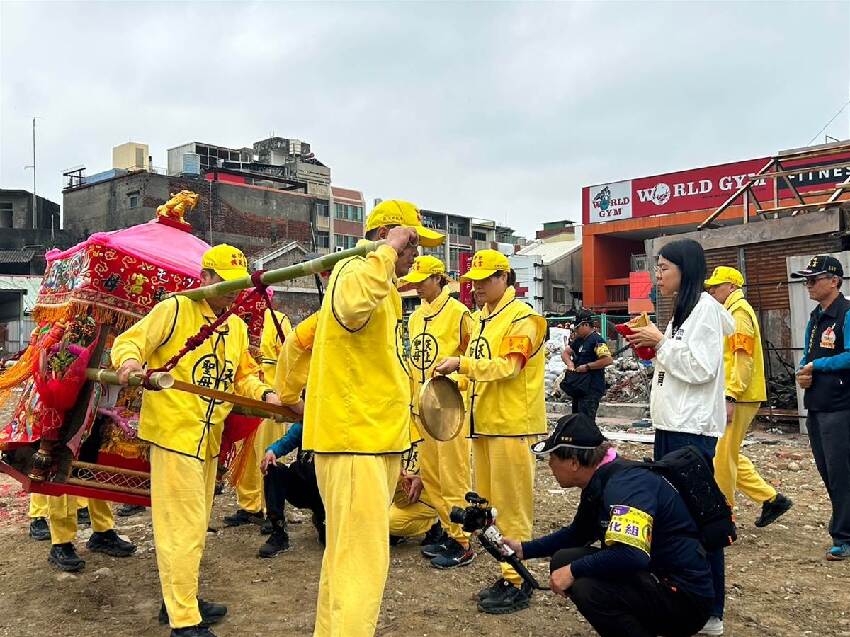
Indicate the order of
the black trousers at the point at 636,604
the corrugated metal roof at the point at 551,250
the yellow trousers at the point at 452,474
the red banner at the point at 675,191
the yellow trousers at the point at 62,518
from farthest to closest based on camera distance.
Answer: the corrugated metal roof at the point at 551,250
the red banner at the point at 675,191
the yellow trousers at the point at 452,474
the yellow trousers at the point at 62,518
the black trousers at the point at 636,604

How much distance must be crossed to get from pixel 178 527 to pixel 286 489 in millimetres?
1750

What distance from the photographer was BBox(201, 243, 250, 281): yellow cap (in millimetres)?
4254

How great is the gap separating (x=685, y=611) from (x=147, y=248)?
3.93 m

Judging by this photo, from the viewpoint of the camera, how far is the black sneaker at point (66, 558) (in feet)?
17.1

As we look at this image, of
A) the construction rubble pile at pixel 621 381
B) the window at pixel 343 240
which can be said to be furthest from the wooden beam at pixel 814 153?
the window at pixel 343 240

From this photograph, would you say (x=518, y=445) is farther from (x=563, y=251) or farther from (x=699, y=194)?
(x=563, y=251)

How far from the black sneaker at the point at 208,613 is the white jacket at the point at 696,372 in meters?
2.80

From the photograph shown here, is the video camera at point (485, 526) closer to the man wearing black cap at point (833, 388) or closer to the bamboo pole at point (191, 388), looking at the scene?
the bamboo pole at point (191, 388)

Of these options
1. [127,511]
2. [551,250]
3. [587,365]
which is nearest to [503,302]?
[587,365]

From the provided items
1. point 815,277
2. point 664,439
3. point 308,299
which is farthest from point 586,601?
point 308,299

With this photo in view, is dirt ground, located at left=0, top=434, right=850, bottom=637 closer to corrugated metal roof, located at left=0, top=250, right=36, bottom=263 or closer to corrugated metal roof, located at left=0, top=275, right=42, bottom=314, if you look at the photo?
corrugated metal roof, located at left=0, top=275, right=42, bottom=314

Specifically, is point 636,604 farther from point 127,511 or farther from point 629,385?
point 629,385

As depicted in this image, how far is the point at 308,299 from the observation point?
130 ft

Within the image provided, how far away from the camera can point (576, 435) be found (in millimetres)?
3262
